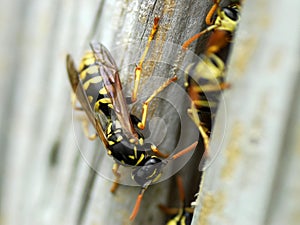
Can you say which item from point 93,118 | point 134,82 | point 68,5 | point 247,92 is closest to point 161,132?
point 134,82

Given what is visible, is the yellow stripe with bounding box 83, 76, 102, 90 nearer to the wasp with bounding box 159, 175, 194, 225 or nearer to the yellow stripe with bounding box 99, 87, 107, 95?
the yellow stripe with bounding box 99, 87, 107, 95

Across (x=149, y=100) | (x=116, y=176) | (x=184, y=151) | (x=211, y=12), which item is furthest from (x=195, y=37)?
(x=116, y=176)

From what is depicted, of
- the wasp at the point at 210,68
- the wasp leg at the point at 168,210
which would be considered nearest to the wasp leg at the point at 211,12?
the wasp at the point at 210,68

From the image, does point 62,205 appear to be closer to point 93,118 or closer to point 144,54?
point 93,118

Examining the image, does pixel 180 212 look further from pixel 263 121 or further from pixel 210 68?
pixel 263 121

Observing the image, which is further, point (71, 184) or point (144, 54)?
point (71, 184)

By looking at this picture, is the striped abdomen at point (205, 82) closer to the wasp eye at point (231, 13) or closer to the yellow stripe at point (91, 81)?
the wasp eye at point (231, 13)
